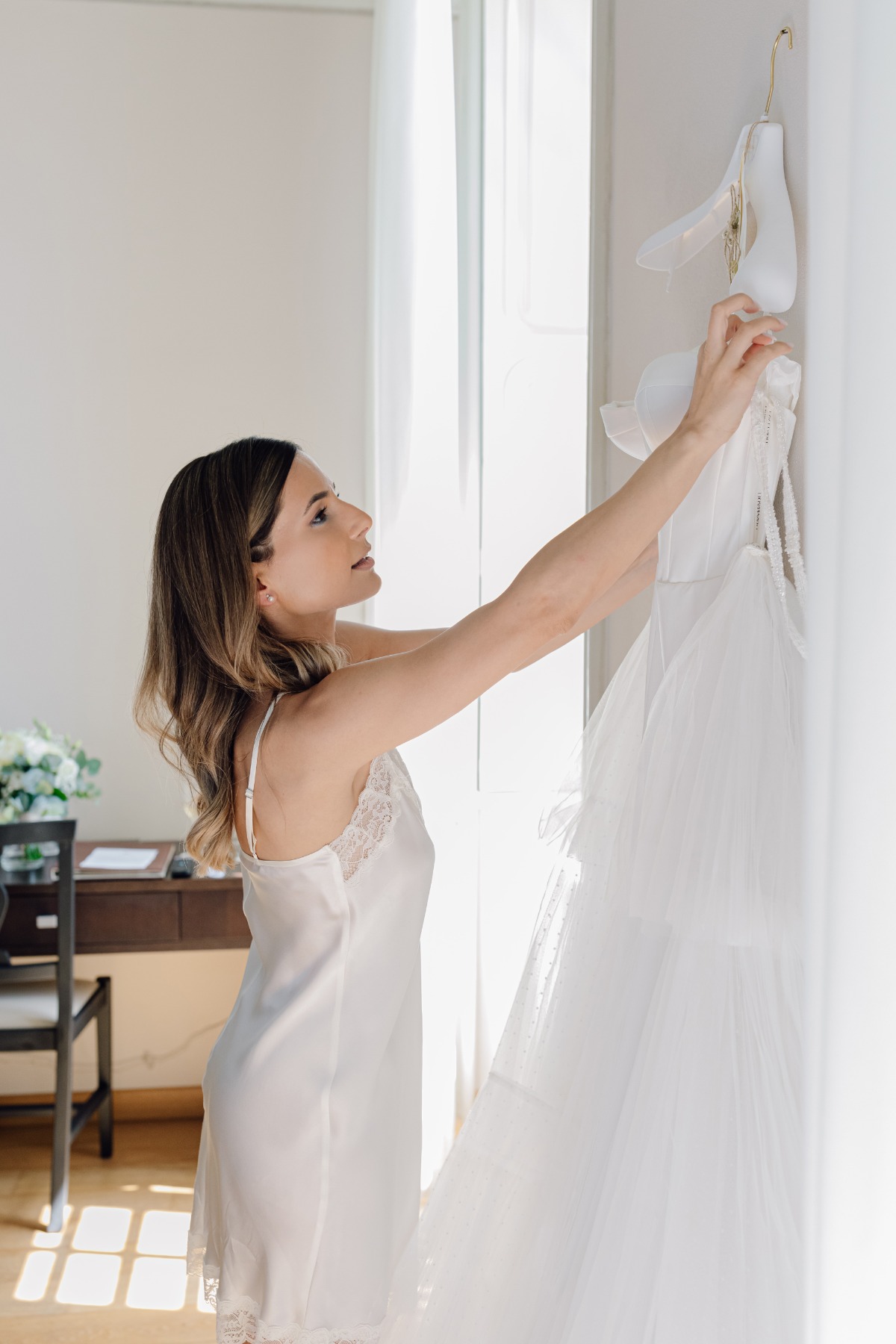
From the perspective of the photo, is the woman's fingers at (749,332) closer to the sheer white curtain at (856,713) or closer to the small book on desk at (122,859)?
the sheer white curtain at (856,713)

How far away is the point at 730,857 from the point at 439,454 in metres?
1.61

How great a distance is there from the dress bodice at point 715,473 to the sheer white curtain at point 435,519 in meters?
1.28

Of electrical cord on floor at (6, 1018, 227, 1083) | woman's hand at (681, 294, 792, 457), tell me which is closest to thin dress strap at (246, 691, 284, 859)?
woman's hand at (681, 294, 792, 457)

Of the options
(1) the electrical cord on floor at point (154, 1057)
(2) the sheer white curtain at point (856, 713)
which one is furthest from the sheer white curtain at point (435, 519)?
(2) the sheer white curtain at point (856, 713)

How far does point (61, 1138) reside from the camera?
2547 millimetres

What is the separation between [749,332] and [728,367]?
3 centimetres

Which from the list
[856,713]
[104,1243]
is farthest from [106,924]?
[856,713]

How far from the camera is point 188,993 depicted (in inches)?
124

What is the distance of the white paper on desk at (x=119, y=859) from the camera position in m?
2.82

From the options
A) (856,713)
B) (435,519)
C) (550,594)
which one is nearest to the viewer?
(856,713)

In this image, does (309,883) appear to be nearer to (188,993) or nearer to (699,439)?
(699,439)

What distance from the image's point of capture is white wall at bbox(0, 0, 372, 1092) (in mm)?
3023

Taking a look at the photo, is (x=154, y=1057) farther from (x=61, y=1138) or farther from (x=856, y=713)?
(x=856, y=713)

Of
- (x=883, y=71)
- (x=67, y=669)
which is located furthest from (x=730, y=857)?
(x=67, y=669)
